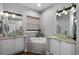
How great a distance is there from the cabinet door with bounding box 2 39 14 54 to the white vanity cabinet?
770 millimetres

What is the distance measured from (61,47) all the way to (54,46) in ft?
0.47

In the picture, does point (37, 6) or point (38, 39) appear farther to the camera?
point (38, 39)

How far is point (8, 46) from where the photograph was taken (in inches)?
61.1

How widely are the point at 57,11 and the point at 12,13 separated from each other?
843 mm

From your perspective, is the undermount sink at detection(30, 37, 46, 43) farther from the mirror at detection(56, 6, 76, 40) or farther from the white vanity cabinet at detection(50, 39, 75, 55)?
the mirror at detection(56, 6, 76, 40)

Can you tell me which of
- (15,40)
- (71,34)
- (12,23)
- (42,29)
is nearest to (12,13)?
(12,23)

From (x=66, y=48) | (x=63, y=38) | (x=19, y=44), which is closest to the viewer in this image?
(x=66, y=48)

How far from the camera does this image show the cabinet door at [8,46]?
1.49m

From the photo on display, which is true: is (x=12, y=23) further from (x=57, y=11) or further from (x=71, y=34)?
(x=71, y=34)

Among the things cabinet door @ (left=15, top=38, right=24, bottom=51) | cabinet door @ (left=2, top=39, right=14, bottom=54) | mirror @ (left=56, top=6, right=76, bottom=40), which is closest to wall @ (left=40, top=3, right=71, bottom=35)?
mirror @ (left=56, top=6, right=76, bottom=40)

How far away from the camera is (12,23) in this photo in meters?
1.50

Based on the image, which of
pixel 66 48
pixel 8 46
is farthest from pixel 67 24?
pixel 8 46

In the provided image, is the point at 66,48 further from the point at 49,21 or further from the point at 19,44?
the point at 19,44

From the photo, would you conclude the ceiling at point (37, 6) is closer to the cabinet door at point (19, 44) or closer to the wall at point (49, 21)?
the wall at point (49, 21)
